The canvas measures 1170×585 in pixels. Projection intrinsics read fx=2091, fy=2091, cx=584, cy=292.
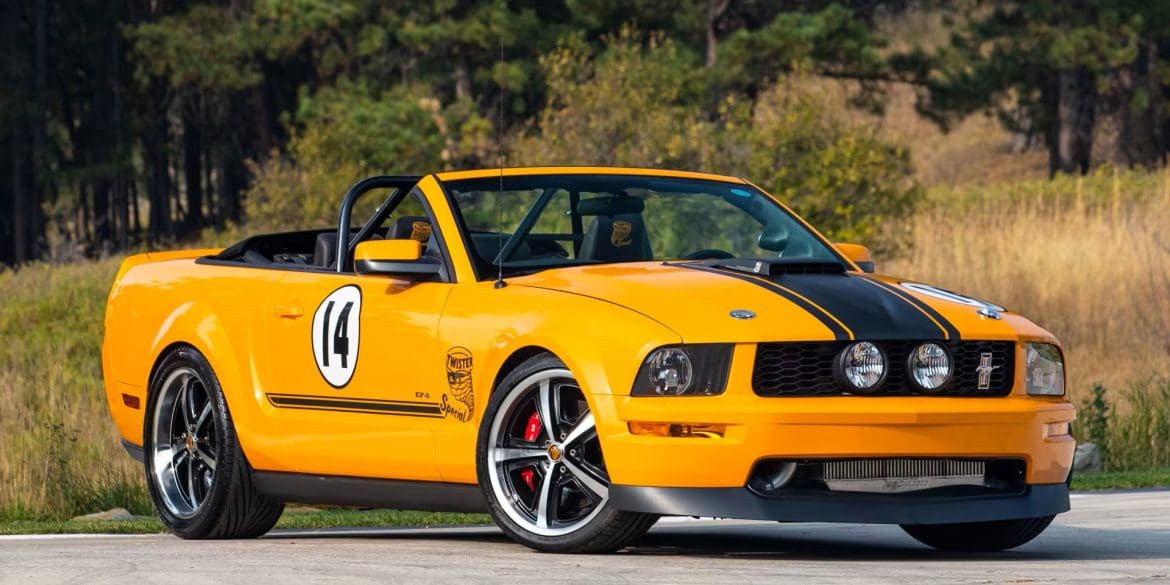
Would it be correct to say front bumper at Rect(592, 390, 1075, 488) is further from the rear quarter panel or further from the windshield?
the rear quarter panel

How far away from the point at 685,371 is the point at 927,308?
3.23 feet

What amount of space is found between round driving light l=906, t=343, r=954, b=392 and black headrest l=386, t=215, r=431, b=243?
8.54 feet

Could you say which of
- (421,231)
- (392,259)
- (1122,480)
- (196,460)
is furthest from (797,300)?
(1122,480)

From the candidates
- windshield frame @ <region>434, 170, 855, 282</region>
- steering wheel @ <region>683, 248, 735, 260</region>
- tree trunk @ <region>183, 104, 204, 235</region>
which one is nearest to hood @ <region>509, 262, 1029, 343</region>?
windshield frame @ <region>434, 170, 855, 282</region>

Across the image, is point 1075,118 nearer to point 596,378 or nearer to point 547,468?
point 547,468

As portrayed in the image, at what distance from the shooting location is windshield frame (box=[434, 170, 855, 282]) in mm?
7910

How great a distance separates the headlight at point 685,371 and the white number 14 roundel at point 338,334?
1662 mm

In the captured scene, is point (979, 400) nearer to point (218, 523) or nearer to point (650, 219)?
point (650, 219)

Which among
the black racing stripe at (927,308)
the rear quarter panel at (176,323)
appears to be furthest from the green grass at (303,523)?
the black racing stripe at (927,308)

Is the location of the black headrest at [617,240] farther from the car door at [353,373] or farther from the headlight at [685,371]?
the headlight at [685,371]

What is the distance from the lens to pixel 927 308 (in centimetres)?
732

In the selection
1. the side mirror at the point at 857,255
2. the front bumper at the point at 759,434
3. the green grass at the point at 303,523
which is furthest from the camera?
the green grass at the point at 303,523

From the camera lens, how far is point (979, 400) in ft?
23.4

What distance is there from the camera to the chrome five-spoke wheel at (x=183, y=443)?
30.0 ft
